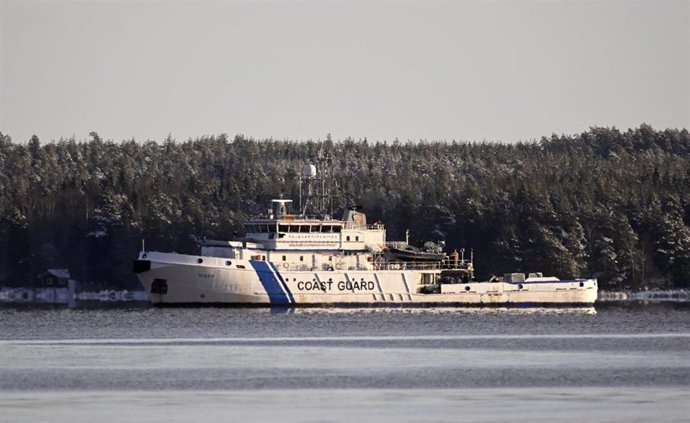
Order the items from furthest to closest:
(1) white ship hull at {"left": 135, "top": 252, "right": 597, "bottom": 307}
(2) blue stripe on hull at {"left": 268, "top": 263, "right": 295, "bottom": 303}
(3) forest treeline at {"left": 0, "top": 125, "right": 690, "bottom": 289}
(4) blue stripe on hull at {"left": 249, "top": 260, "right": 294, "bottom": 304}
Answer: (3) forest treeline at {"left": 0, "top": 125, "right": 690, "bottom": 289} → (2) blue stripe on hull at {"left": 268, "top": 263, "right": 295, "bottom": 303} → (4) blue stripe on hull at {"left": 249, "top": 260, "right": 294, "bottom": 304} → (1) white ship hull at {"left": 135, "top": 252, "right": 597, "bottom": 307}

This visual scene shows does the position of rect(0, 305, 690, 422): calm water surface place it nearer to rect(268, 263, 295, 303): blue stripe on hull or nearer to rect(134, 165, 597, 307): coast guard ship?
rect(134, 165, 597, 307): coast guard ship

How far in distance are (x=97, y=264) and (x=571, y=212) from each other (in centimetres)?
3996

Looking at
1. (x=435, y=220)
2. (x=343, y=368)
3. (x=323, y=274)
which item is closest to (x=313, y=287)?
(x=323, y=274)

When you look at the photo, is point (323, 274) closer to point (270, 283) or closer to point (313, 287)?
point (313, 287)

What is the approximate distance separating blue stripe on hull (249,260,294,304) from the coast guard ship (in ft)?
0.19

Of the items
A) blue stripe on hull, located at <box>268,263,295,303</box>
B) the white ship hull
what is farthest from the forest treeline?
blue stripe on hull, located at <box>268,263,295,303</box>

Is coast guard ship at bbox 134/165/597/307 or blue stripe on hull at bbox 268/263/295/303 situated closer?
coast guard ship at bbox 134/165/597/307

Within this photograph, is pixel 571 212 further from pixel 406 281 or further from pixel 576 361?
pixel 576 361

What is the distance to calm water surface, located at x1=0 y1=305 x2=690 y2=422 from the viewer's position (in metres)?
44.7

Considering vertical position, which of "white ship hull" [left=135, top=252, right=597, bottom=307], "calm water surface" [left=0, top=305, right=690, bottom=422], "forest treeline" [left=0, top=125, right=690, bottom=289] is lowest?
"calm water surface" [left=0, top=305, right=690, bottom=422]

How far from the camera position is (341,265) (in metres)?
102

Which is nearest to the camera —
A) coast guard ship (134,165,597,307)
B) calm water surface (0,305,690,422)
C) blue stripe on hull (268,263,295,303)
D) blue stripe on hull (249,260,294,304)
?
calm water surface (0,305,690,422)

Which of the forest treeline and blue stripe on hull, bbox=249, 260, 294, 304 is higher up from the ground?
the forest treeline

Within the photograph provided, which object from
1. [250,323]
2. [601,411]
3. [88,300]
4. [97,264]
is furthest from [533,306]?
[601,411]
